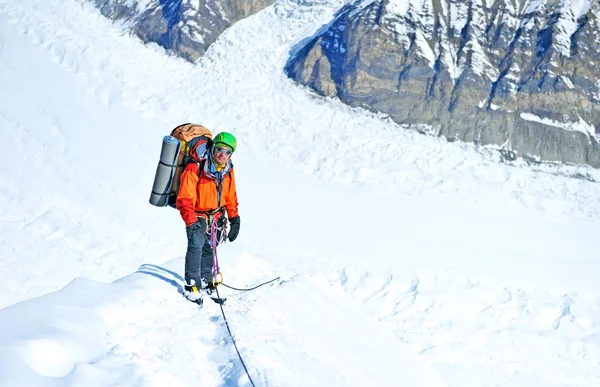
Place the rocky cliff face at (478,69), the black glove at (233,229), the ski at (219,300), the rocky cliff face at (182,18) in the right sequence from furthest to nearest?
1. the rocky cliff face at (182,18)
2. the rocky cliff face at (478,69)
3. the black glove at (233,229)
4. the ski at (219,300)

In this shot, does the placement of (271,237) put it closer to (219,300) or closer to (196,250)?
(196,250)

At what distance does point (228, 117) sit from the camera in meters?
18.9

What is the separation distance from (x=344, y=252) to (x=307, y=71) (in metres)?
11.4

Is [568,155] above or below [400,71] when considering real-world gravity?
below

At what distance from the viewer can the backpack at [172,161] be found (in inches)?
210

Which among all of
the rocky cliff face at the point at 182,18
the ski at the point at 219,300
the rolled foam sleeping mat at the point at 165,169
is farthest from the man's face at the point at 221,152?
the rocky cliff face at the point at 182,18

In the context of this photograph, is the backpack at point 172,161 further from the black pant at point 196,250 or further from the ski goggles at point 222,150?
the black pant at point 196,250

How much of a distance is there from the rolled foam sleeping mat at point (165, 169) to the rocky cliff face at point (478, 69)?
48.2 feet

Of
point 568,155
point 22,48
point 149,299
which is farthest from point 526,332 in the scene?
point 22,48

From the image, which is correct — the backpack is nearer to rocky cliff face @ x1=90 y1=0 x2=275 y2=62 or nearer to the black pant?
the black pant

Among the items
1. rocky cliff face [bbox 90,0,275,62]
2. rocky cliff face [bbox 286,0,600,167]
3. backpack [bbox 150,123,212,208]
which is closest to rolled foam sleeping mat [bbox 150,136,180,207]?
backpack [bbox 150,123,212,208]

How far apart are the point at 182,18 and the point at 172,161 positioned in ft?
68.3

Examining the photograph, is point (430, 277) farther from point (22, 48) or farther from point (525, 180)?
point (22, 48)

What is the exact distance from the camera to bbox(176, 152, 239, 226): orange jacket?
17.3 feet
